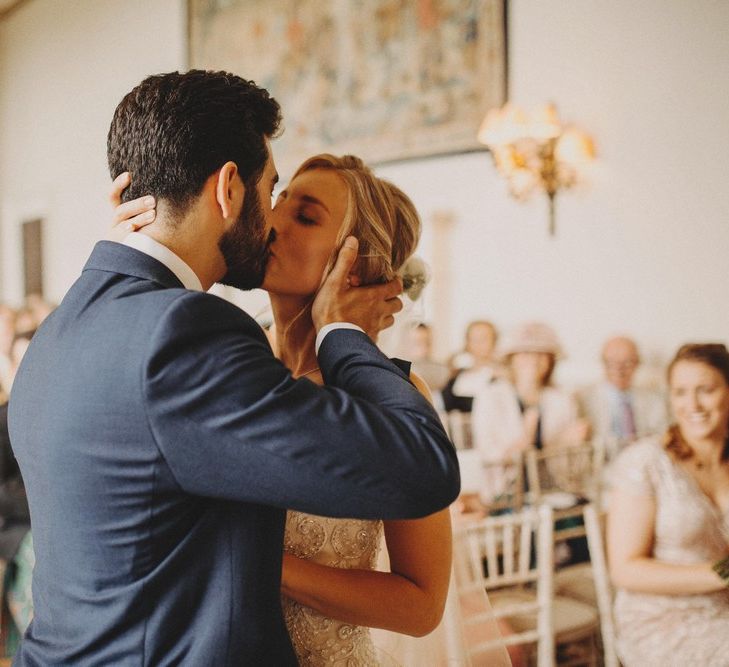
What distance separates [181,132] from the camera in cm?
103

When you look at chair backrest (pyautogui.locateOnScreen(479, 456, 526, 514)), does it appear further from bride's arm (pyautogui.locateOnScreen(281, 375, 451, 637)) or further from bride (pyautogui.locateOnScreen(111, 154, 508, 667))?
bride's arm (pyautogui.locateOnScreen(281, 375, 451, 637))

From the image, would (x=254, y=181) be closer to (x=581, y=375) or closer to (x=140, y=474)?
(x=140, y=474)

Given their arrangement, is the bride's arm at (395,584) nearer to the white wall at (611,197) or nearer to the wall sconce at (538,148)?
the white wall at (611,197)

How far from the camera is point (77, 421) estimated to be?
0.93 m

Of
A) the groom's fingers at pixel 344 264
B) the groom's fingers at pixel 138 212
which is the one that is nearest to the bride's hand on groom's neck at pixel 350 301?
the groom's fingers at pixel 344 264

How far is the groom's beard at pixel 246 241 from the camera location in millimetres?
1114

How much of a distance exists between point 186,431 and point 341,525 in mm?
710

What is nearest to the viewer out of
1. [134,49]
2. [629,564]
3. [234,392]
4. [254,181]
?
[234,392]

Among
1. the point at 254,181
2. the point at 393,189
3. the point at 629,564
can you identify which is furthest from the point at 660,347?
the point at 254,181

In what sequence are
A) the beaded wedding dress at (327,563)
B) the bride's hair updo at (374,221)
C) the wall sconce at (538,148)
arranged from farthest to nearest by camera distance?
the wall sconce at (538,148)
the bride's hair updo at (374,221)
the beaded wedding dress at (327,563)

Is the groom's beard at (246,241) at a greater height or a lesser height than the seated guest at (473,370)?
greater

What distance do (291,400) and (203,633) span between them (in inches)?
13.7

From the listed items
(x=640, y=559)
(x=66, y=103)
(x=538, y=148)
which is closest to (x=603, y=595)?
(x=640, y=559)

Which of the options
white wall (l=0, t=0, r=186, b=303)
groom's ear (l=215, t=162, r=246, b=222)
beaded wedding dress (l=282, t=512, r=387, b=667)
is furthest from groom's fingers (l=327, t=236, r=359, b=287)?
white wall (l=0, t=0, r=186, b=303)
